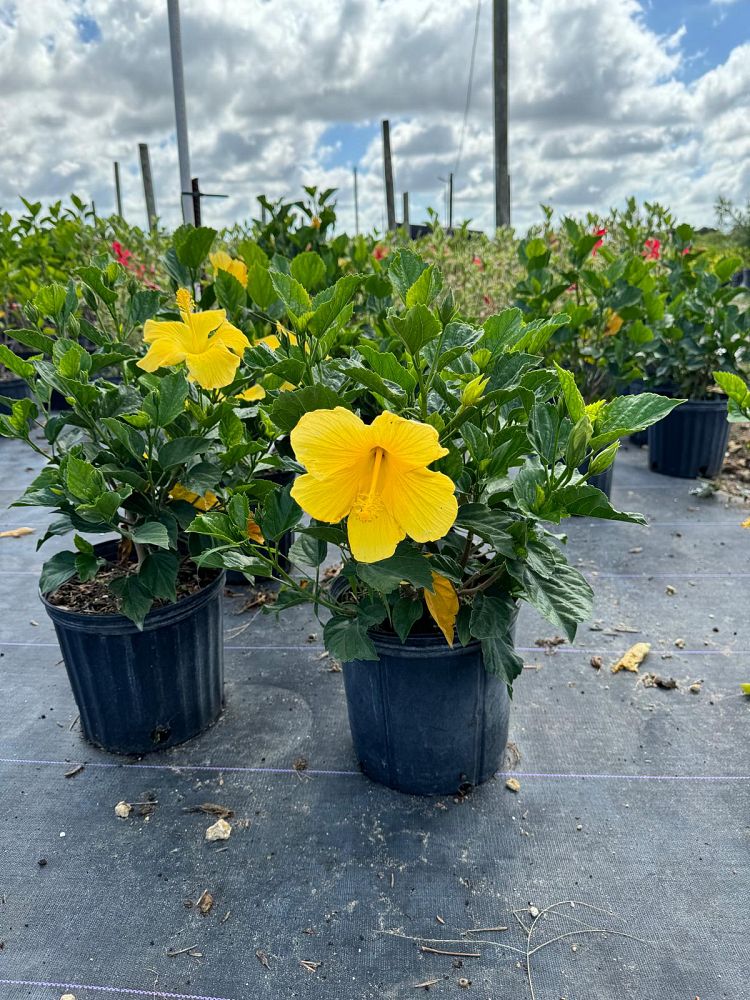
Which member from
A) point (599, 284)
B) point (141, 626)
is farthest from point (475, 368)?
point (599, 284)

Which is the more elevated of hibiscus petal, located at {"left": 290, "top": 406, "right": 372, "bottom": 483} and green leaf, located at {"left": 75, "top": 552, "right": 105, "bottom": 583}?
hibiscus petal, located at {"left": 290, "top": 406, "right": 372, "bottom": 483}

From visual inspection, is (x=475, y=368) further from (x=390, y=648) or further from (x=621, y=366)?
(x=621, y=366)

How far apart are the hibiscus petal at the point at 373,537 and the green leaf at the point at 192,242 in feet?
3.00

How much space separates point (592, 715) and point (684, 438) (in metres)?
2.19

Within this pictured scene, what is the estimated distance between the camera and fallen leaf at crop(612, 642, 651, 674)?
6.91 ft

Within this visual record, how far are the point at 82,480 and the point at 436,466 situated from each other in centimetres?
→ 69

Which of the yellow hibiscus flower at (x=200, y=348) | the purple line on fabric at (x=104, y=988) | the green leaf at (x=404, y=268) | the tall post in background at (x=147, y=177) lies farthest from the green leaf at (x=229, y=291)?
the tall post in background at (x=147, y=177)

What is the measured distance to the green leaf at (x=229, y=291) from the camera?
5.86 feet

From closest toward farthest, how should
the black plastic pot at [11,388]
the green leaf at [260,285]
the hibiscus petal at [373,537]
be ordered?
the hibiscus petal at [373,537] < the green leaf at [260,285] < the black plastic pot at [11,388]

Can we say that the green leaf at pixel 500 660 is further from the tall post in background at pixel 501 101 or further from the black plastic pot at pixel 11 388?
the tall post in background at pixel 501 101

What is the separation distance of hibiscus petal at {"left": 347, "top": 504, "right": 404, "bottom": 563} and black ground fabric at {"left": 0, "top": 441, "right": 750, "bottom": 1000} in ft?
2.39

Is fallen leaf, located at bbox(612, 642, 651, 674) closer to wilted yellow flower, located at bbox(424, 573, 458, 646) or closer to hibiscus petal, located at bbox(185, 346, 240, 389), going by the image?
wilted yellow flower, located at bbox(424, 573, 458, 646)

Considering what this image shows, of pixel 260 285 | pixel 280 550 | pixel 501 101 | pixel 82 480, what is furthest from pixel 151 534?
pixel 501 101

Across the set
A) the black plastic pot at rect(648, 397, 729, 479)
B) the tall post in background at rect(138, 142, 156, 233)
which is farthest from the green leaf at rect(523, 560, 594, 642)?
the tall post in background at rect(138, 142, 156, 233)
